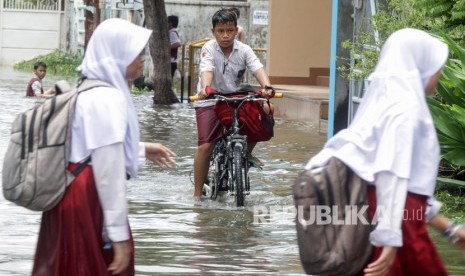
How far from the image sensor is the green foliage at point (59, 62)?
39.6m

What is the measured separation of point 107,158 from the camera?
5281 mm

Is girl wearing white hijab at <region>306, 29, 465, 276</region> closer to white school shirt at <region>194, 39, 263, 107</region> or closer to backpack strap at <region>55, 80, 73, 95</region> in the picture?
backpack strap at <region>55, 80, 73, 95</region>

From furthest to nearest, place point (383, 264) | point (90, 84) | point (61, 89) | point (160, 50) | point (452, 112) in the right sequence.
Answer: point (160, 50), point (452, 112), point (61, 89), point (90, 84), point (383, 264)

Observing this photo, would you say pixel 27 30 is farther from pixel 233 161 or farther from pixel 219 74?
pixel 233 161

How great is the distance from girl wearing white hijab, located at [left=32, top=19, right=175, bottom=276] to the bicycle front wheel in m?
5.40

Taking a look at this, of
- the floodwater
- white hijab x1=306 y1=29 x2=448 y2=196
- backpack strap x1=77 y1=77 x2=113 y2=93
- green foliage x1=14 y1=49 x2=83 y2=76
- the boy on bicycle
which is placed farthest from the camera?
green foliage x1=14 y1=49 x2=83 y2=76

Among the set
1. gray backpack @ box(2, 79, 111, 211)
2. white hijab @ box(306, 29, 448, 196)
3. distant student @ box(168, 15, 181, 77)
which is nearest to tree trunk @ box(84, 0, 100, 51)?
distant student @ box(168, 15, 181, 77)

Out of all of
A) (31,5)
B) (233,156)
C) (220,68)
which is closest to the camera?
(233,156)

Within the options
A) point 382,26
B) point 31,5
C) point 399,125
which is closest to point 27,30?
point 31,5

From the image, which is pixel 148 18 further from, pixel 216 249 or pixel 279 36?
pixel 216 249

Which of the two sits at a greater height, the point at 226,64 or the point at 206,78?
the point at 226,64

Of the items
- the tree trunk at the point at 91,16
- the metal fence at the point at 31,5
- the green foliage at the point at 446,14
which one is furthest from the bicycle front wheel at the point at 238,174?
the metal fence at the point at 31,5

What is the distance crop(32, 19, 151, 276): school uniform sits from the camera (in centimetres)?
529

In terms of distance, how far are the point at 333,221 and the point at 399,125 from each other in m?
0.48
